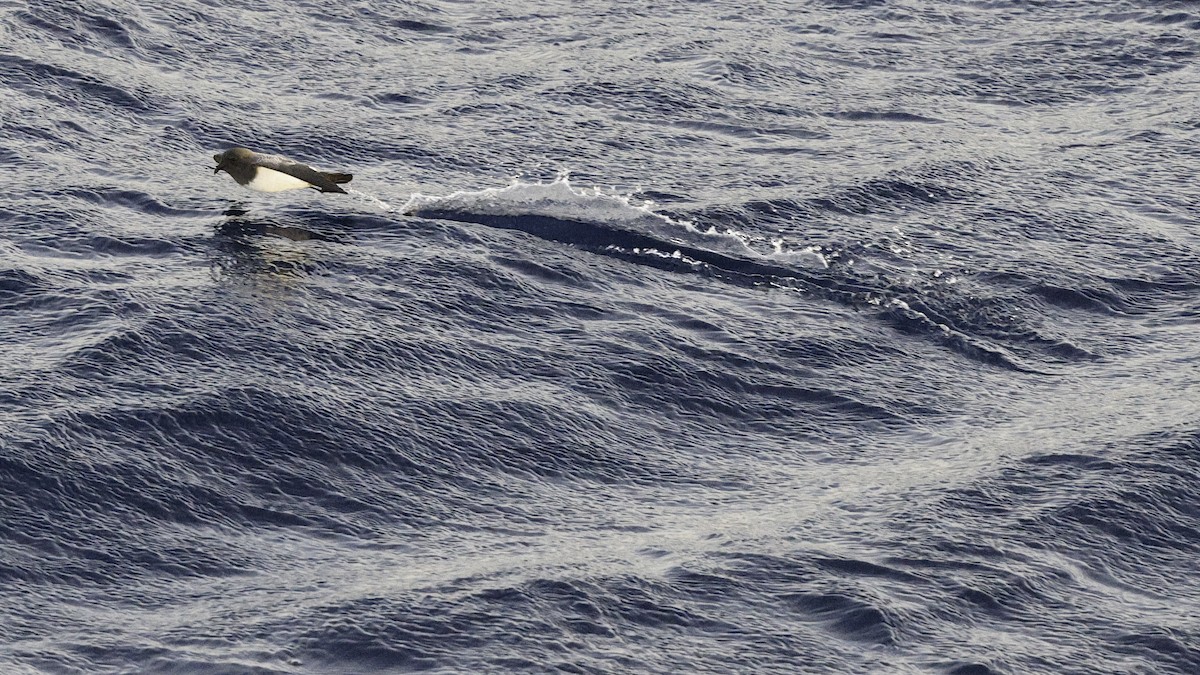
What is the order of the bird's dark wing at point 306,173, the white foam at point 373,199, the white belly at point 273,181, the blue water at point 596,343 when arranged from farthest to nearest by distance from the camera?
the white foam at point 373,199 < the white belly at point 273,181 < the bird's dark wing at point 306,173 < the blue water at point 596,343

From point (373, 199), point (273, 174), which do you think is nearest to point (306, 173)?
point (273, 174)

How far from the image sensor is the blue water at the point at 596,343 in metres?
12.1

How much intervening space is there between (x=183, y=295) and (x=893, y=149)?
8779mm

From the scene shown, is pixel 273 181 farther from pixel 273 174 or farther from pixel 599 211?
pixel 599 211

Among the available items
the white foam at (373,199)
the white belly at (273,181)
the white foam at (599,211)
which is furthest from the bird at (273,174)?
the white foam at (599,211)

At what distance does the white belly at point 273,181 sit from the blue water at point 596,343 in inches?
14.2

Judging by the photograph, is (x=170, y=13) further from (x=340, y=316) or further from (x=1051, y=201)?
(x=1051, y=201)

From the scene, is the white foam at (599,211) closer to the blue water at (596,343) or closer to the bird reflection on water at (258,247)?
the blue water at (596,343)

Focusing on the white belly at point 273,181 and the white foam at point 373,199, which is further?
the white foam at point 373,199

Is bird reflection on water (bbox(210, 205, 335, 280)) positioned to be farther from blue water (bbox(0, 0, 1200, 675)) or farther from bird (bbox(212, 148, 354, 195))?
bird (bbox(212, 148, 354, 195))

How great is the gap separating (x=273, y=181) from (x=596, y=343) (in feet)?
13.4

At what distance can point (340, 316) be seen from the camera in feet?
52.0

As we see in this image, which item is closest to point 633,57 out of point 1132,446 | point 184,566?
point 1132,446

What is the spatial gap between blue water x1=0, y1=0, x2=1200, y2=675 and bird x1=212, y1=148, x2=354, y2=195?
39 cm
